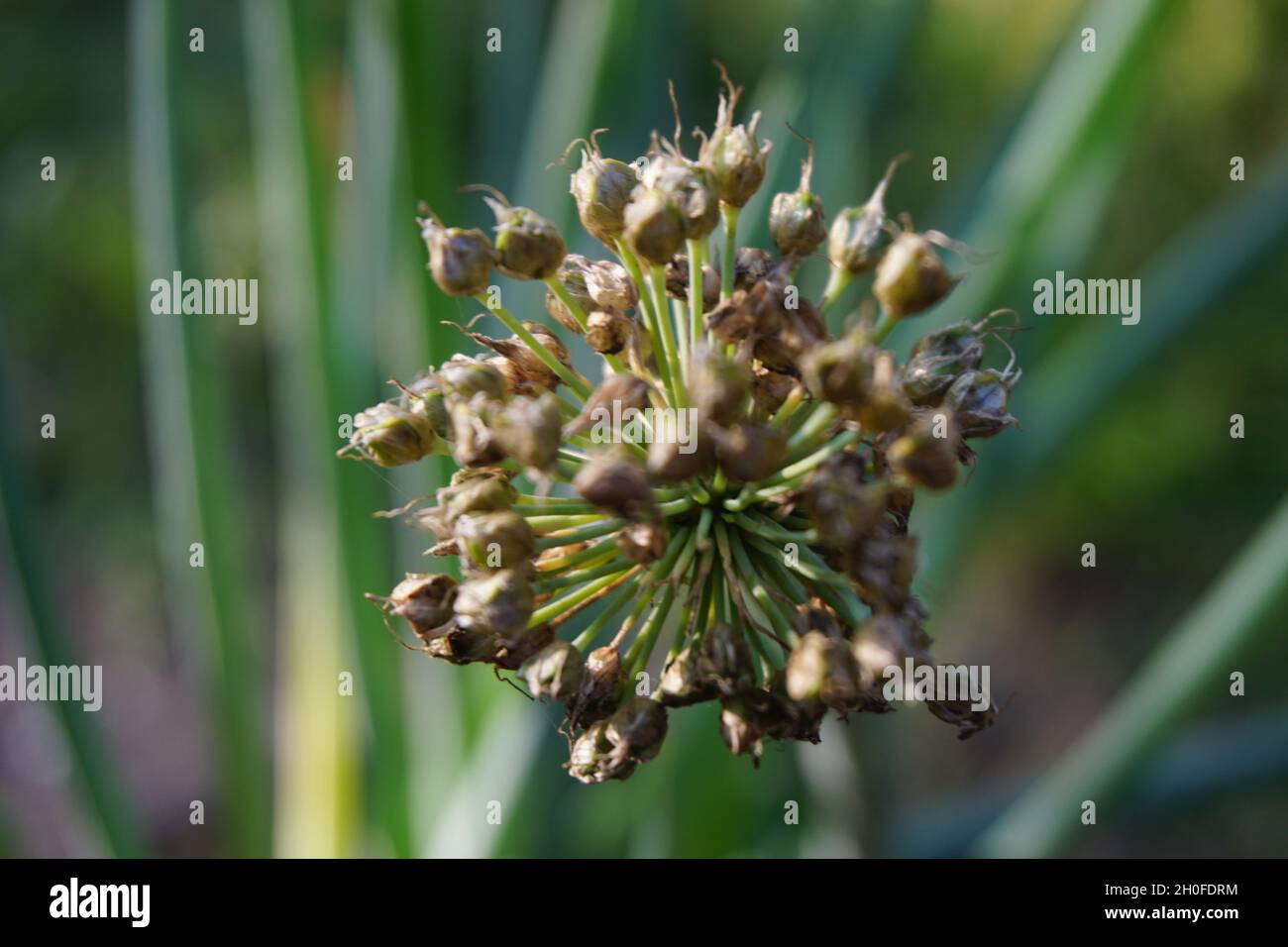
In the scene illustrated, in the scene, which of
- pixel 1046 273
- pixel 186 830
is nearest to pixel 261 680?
pixel 186 830

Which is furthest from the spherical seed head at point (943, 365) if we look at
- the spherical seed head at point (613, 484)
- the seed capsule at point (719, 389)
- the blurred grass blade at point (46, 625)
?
the blurred grass blade at point (46, 625)

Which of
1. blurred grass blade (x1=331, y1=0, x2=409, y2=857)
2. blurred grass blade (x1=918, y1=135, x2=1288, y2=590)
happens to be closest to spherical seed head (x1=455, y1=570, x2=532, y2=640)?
blurred grass blade (x1=331, y1=0, x2=409, y2=857)

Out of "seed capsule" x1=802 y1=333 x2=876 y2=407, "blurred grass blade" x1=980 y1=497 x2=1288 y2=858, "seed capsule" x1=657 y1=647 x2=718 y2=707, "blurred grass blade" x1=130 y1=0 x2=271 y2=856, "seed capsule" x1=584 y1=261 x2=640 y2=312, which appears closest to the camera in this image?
"seed capsule" x1=802 y1=333 x2=876 y2=407

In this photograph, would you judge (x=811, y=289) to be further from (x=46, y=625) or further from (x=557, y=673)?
(x=46, y=625)

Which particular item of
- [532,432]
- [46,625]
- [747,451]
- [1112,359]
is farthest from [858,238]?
[46,625]

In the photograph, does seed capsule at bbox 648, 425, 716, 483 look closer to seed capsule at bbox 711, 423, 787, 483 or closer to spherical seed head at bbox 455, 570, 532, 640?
seed capsule at bbox 711, 423, 787, 483

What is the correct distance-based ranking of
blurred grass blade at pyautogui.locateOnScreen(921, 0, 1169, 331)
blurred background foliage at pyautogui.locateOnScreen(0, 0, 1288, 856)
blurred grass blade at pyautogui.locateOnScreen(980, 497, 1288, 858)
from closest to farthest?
blurred grass blade at pyautogui.locateOnScreen(980, 497, 1288, 858), blurred grass blade at pyautogui.locateOnScreen(921, 0, 1169, 331), blurred background foliage at pyautogui.locateOnScreen(0, 0, 1288, 856)
